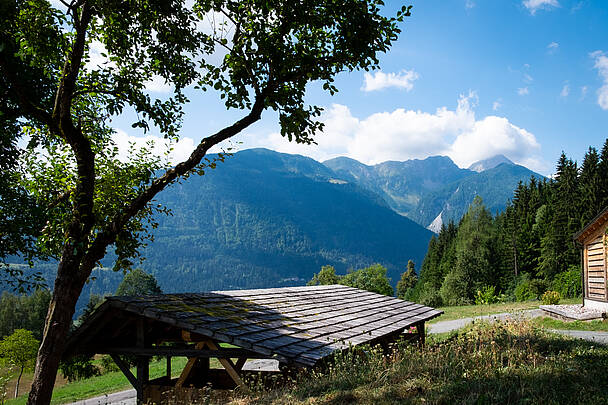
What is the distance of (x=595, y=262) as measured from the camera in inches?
897

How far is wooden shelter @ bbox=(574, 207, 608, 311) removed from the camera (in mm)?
21750

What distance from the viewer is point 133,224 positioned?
848cm

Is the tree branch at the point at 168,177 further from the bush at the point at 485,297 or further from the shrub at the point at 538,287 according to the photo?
the shrub at the point at 538,287

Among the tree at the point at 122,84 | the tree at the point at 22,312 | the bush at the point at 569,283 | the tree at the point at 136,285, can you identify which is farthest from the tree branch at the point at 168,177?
the tree at the point at 22,312

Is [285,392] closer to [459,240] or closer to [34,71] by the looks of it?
[34,71]

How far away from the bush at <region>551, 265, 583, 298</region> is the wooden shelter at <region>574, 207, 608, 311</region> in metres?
17.1

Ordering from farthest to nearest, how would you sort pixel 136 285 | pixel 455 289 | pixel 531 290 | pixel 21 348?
pixel 136 285, pixel 455 289, pixel 531 290, pixel 21 348

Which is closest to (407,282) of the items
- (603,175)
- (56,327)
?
(603,175)

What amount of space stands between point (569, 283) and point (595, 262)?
68.2 feet

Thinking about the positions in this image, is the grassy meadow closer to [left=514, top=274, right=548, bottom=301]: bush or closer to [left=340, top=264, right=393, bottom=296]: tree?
[left=514, top=274, right=548, bottom=301]: bush

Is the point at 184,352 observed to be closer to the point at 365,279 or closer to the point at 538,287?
the point at 538,287

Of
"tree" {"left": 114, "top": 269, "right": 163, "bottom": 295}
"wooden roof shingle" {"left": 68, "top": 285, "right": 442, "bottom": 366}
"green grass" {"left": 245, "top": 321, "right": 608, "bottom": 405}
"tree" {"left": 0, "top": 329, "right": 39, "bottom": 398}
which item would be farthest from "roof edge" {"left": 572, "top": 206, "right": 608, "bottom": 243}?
"tree" {"left": 114, "top": 269, "right": 163, "bottom": 295}

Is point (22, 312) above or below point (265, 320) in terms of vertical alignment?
below

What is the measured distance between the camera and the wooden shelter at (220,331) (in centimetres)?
761
